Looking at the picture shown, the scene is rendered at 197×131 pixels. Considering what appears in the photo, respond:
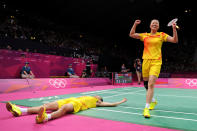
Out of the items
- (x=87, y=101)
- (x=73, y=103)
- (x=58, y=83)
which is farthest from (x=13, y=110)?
(x=58, y=83)

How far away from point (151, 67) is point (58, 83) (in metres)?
7.18

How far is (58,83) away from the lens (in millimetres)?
10273

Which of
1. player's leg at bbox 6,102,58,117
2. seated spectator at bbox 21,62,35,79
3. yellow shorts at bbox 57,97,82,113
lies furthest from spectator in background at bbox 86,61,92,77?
player's leg at bbox 6,102,58,117

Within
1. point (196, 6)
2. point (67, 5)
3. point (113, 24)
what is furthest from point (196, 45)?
point (67, 5)

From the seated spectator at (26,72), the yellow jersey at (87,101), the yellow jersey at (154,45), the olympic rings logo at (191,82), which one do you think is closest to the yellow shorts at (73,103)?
the yellow jersey at (87,101)

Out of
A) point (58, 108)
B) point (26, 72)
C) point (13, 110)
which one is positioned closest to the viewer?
point (13, 110)

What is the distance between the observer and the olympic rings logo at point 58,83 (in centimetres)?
995

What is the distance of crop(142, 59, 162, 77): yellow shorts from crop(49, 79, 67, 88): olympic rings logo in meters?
6.79

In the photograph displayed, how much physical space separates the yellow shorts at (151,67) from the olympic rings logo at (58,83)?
267 inches

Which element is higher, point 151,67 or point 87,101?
point 151,67

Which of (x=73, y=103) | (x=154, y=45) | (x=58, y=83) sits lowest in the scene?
(x=58, y=83)

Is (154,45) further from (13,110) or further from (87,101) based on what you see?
(13,110)

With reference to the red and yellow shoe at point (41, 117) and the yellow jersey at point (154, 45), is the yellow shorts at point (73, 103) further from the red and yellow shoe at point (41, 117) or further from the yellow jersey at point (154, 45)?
the yellow jersey at point (154, 45)

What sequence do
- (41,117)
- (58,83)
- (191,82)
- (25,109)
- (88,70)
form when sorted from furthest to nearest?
(88,70) → (191,82) → (58,83) → (25,109) → (41,117)
